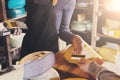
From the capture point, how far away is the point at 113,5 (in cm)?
268

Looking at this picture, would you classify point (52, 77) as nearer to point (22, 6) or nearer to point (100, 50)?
point (100, 50)

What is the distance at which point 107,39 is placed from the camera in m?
2.95

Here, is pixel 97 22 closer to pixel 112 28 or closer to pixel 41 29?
pixel 112 28

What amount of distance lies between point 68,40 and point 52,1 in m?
0.29

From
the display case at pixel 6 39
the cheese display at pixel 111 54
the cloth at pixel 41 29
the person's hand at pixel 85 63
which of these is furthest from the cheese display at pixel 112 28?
the person's hand at pixel 85 63

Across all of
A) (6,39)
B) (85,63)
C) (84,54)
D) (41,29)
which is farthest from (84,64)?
(6,39)

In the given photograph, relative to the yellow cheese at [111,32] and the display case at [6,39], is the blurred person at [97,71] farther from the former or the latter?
the yellow cheese at [111,32]

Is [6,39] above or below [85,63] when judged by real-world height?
below

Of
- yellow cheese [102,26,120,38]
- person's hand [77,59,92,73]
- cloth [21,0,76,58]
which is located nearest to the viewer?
person's hand [77,59,92,73]

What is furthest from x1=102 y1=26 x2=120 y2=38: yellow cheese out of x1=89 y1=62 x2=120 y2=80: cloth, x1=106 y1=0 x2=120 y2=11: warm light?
x1=89 y1=62 x2=120 y2=80: cloth

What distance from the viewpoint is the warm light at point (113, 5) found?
262 centimetres

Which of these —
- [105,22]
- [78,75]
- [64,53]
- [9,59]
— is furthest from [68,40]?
[105,22]

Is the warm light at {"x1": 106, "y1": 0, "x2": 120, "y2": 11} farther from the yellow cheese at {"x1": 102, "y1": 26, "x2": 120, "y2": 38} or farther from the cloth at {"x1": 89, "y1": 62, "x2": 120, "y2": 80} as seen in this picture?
the cloth at {"x1": 89, "y1": 62, "x2": 120, "y2": 80}

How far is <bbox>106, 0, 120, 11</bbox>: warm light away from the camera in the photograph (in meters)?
2.62
